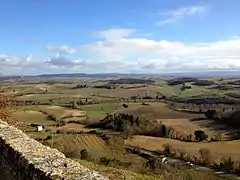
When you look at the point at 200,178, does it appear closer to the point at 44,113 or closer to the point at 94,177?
the point at 94,177

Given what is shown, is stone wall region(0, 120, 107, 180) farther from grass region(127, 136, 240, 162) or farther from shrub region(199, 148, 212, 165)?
grass region(127, 136, 240, 162)

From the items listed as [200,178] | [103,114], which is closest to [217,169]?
[200,178]

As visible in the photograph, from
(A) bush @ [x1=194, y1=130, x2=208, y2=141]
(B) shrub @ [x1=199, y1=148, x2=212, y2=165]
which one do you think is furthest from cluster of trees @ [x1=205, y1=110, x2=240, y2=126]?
(B) shrub @ [x1=199, y1=148, x2=212, y2=165]

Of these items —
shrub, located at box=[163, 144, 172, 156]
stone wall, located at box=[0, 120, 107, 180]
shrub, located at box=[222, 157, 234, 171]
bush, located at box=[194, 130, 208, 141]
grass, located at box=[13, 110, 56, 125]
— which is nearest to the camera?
stone wall, located at box=[0, 120, 107, 180]

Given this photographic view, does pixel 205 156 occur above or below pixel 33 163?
below

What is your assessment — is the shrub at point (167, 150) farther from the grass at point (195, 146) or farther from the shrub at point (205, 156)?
the shrub at point (205, 156)

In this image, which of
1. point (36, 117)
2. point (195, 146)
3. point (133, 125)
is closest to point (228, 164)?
point (195, 146)

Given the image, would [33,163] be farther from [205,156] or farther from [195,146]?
[195,146]

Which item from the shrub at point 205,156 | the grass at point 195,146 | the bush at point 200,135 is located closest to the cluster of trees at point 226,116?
the bush at point 200,135

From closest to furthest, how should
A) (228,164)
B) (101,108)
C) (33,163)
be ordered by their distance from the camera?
(33,163) < (228,164) < (101,108)
